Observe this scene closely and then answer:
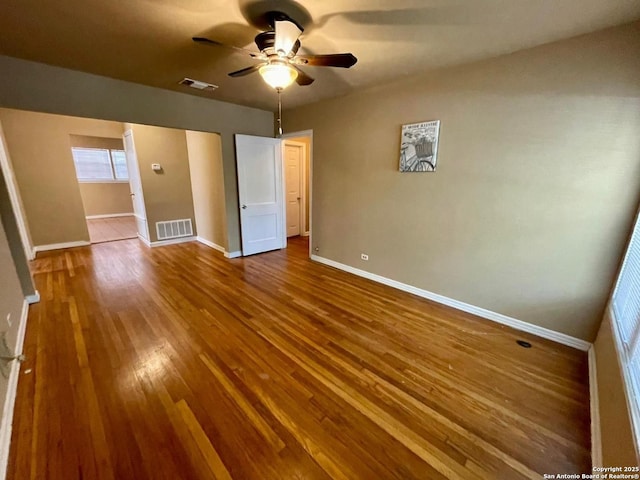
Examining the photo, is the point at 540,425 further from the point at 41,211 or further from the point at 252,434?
the point at 41,211

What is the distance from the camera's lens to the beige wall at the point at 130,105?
2549 millimetres

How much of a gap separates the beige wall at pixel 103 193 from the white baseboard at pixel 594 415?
1102 cm

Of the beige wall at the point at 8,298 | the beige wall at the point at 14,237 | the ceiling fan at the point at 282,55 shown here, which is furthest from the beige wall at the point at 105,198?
the ceiling fan at the point at 282,55

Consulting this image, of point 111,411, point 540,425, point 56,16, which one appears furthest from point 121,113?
point 540,425

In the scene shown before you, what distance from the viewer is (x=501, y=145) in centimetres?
238

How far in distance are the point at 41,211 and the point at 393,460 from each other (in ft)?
22.2

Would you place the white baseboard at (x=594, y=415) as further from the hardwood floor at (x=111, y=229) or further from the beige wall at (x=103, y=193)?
the beige wall at (x=103, y=193)

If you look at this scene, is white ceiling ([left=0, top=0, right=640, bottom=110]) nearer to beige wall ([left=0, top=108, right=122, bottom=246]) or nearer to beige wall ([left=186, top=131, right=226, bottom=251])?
beige wall ([left=186, top=131, right=226, bottom=251])

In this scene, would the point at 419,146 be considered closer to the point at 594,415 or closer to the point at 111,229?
the point at 594,415

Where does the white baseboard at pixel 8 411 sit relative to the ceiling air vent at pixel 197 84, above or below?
below

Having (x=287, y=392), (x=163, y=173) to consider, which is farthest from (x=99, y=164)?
(x=287, y=392)

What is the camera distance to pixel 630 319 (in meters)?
1.50

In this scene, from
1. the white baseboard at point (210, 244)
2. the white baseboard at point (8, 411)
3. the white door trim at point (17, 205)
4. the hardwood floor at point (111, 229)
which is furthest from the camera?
the hardwood floor at point (111, 229)

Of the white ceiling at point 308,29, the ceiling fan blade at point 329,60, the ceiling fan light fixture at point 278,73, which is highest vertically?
the white ceiling at point 308,29
